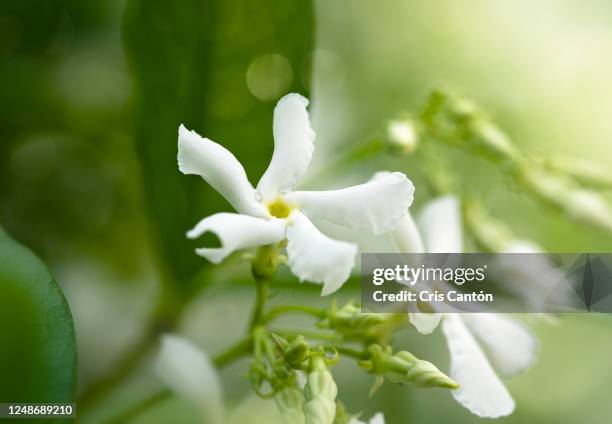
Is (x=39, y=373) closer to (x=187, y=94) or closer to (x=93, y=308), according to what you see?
(x=187, y=94)

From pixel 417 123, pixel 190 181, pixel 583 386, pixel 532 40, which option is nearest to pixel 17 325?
pixel 190 181

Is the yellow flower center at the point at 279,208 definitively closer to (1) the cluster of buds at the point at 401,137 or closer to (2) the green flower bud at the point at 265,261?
(2) the green flower bud at the point at 265,261

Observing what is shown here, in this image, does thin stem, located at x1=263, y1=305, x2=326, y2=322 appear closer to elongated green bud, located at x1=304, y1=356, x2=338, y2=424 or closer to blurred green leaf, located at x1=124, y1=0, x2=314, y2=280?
elongated green bud, located at x1=304, y1=356, x2=338, y2=424

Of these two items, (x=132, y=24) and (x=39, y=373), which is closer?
(x=39, y=373)

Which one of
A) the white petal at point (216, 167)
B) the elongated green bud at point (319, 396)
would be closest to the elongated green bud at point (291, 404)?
the elongated green bud at point (319, 396)

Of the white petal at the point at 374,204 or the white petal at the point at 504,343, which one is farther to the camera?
the white petal at the point at 504,343

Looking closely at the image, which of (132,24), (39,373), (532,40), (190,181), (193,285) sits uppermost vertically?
(532,40)

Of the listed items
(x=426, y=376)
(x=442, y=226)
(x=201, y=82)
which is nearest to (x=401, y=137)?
(x=442, y=226)
